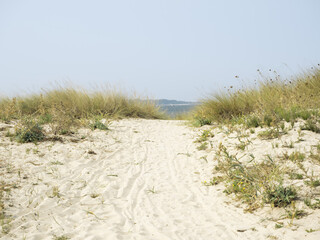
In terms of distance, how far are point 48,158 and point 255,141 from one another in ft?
13.0

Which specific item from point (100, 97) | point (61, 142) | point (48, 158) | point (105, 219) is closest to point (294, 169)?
point (105, 219)

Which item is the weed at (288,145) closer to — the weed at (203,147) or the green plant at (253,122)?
the green plant at (253,122)

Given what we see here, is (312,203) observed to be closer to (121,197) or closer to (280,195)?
(280,195)

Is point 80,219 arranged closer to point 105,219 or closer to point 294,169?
point 105,219

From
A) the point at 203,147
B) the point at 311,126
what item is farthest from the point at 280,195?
the point at 203,147

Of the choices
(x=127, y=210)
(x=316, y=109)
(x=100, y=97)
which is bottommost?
(x=127, y=210)

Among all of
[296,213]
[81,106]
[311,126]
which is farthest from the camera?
[81,106]

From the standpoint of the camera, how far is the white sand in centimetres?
275

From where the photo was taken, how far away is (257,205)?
3100 mm

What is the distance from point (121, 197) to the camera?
370 cm

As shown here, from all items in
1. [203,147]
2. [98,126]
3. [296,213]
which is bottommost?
[296,213]

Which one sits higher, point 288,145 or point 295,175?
point 288,145

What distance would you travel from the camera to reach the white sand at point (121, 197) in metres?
2.75

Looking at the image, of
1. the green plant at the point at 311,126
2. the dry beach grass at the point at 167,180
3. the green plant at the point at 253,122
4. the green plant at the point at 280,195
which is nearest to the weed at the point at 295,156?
the dry beach grass at the point at 167,180
